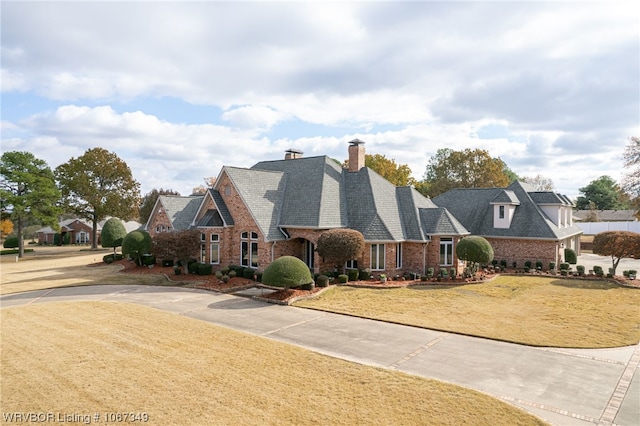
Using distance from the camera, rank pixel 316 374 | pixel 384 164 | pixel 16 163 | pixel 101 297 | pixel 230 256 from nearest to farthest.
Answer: pixel 316 374, pixel 101 297, pixel 230 256, pixel 16 163, pixel 384 164

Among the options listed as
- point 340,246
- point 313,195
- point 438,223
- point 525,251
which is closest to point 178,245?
point 313,195

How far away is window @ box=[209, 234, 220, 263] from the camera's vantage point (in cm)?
3066

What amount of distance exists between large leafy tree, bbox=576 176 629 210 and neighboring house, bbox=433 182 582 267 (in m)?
62.9

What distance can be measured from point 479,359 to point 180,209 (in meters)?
32.8

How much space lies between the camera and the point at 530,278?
94.8 ft

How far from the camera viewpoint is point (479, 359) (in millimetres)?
13078

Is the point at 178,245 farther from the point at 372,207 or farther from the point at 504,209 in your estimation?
the point at 504,209

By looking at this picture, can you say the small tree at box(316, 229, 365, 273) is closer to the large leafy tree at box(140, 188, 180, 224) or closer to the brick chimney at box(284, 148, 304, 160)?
the brick chimney at box(284, 148, 304, 160)

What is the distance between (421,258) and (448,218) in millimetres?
3944

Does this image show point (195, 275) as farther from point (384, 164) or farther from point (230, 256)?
point (384, 164)

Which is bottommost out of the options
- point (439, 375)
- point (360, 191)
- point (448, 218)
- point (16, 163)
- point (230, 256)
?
point (439, 375)

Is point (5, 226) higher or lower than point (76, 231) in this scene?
higher

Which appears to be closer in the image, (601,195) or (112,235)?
(112,235)

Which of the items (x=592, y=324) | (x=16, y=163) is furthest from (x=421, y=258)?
(x=16, y=163)
